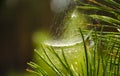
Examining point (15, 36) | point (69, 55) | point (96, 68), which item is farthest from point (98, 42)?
point (15, 36)

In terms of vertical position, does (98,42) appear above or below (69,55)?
above

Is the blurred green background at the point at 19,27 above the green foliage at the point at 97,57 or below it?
below

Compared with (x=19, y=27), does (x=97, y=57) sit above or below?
Result: above

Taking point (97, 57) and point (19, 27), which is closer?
point (97, 57)

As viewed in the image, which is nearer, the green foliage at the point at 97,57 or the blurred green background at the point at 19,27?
the green foliage at the point at 97,57

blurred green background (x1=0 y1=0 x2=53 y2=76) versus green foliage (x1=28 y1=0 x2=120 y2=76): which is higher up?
green foliage (x1=28 y1=0 x2=120 y2=76)

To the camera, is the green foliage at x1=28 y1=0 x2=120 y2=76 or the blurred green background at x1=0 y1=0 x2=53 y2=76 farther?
the blurred green background at x1=0 y1=0 x2=53 y2=76

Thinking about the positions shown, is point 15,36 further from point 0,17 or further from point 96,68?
point 96,68

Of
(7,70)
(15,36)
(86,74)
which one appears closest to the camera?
(86,74)
